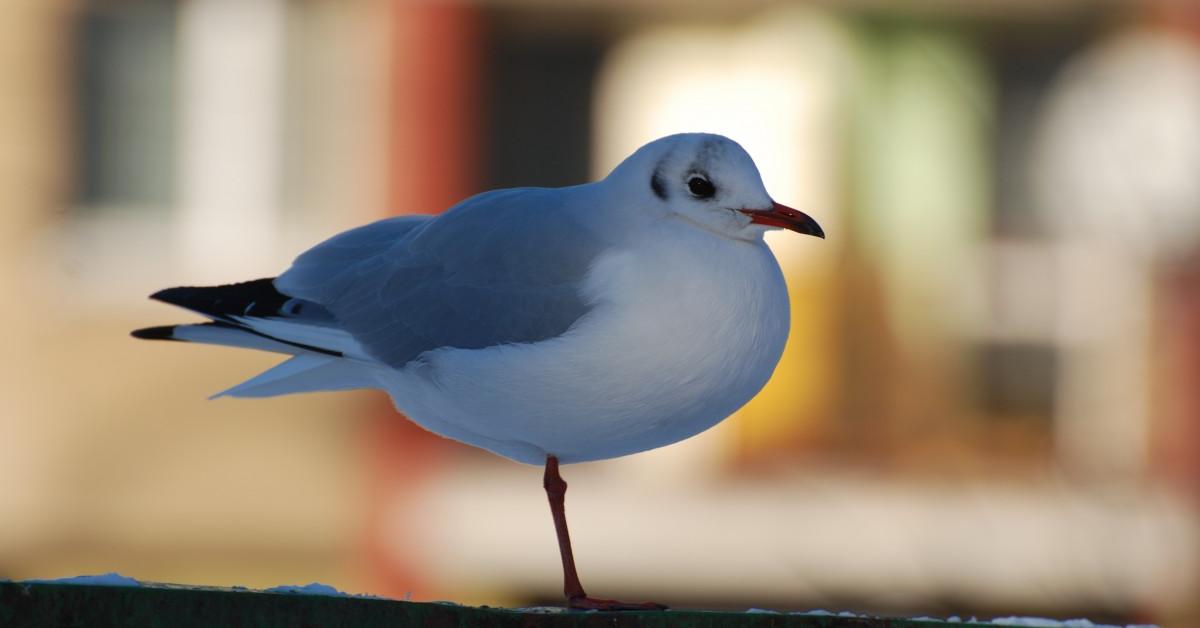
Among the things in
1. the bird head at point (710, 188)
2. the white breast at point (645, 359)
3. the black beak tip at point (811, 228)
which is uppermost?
the bird head at point (710, 188)

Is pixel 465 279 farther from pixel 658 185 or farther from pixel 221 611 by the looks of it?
pixel 221 611

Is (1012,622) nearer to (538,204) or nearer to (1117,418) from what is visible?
(538,204)

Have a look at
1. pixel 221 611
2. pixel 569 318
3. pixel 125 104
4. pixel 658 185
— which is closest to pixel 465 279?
pixel 569 318

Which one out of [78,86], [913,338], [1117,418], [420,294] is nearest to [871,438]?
[913,338]

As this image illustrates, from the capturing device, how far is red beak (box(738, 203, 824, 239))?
2.68m

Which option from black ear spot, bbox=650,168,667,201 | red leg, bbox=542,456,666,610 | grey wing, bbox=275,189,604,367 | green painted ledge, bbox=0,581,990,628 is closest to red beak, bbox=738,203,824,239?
black ear spot, bbox=650,168,667,201

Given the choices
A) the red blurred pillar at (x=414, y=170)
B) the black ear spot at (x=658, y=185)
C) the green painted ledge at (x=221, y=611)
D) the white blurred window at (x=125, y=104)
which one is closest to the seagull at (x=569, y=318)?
the black ear spot at (x=658, y=185)

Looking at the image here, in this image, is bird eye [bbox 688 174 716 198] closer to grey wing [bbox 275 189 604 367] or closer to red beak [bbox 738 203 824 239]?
red beak [bbox 738 203 824 239]

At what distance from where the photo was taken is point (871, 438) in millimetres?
10484

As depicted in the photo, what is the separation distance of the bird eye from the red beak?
6 centimetres

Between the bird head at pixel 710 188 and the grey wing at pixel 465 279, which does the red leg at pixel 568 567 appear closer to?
the grey wing at pixel 465 279

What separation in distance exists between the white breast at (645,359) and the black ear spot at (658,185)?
53 millimetres

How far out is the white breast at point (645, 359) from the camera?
262 cm

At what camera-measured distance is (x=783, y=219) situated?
2684 millimetres
